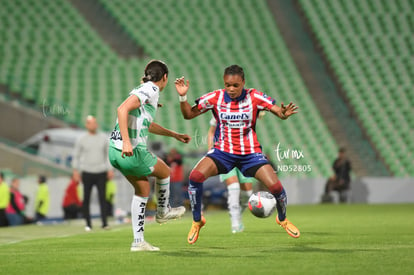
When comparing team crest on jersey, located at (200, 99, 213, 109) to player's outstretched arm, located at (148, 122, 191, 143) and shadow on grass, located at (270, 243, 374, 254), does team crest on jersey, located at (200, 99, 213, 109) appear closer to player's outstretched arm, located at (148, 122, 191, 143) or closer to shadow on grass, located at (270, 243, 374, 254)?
player's outstretched arm, located at (148, 122, 191, 143)

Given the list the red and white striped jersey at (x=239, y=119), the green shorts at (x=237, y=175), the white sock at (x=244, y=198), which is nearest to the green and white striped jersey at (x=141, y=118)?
the red and white striped jersey at (x=239, y=119)

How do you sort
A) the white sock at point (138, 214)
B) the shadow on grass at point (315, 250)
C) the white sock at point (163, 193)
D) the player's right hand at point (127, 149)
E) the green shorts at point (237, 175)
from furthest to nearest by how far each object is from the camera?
1. the green shorts at point (237, 175)
2. the white sock at point (163, 193)
3. the white sock at point (138, 214)
4. the shadow on grass at point (315, 250)
5. the player's right hand at point (127, 149)

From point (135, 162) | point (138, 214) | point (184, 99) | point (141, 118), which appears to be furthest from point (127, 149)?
point (184, 99)

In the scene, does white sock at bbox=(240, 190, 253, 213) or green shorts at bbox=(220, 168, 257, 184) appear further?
white sock at bbox=(240, 190, 253, 213)

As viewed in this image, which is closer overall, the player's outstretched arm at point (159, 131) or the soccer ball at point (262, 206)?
the player's outstretched arm at point (159, 131)

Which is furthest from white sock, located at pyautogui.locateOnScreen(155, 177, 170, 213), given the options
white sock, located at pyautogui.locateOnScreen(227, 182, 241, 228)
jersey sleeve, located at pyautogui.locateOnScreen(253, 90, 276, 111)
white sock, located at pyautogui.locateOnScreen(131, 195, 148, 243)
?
white sock, located at pyautogui.locateOnScreen(227, 182, 241, 228)

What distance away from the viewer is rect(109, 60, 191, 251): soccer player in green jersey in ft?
25.1

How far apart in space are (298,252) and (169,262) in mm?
1488

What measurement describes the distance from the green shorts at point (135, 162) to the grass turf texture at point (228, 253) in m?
0.83

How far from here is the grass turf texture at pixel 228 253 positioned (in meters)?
6.52

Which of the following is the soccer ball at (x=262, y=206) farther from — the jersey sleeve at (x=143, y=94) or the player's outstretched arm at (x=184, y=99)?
the jersey sleeve at (x=143, y=94)

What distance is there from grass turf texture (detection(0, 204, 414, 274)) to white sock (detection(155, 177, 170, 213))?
46cm

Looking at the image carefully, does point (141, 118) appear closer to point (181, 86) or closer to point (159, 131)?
point (159, 131)

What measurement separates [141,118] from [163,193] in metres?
0.86
